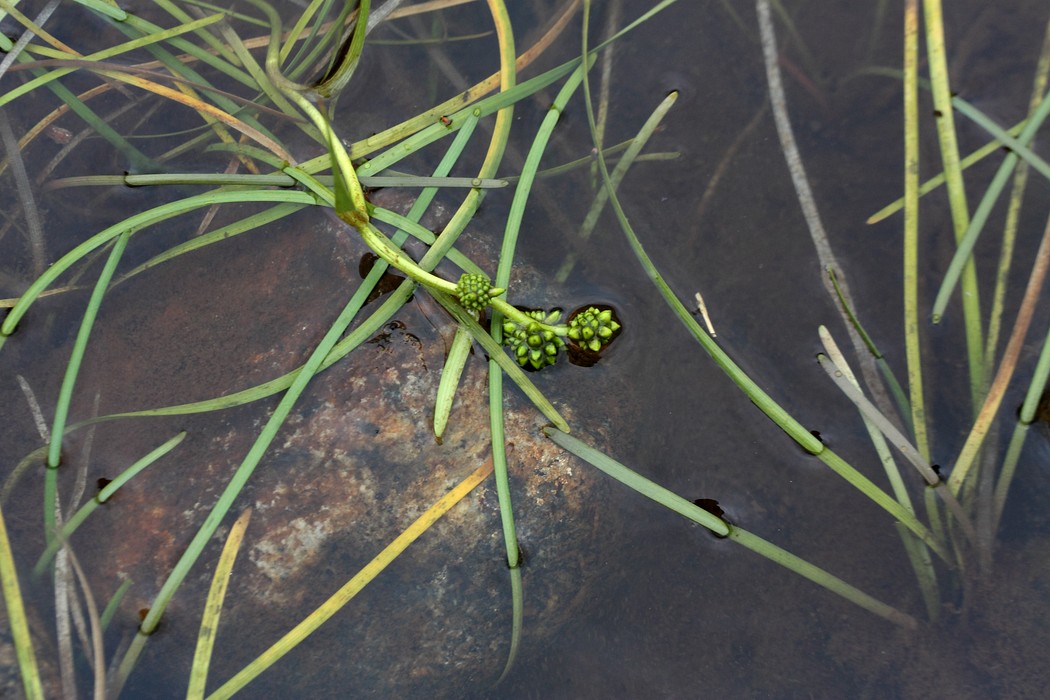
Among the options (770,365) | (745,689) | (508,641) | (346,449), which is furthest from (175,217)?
(745,689)

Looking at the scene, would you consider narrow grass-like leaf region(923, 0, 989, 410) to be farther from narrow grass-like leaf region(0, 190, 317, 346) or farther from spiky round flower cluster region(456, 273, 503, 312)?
narrow grass-like leaf region(0, 190, 317, 346)

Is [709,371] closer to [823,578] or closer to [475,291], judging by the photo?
[823,578]

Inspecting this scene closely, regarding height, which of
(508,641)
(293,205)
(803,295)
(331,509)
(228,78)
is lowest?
(508,641)

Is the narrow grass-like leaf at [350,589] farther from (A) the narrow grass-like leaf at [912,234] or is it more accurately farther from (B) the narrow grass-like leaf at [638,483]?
(A) the narrow grass-like leaf at [912,234]

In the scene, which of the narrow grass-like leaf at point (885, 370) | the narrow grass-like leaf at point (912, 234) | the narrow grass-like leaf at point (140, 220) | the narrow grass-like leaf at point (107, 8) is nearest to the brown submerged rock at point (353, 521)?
the narrow grass-like leaf at point (140, 220)

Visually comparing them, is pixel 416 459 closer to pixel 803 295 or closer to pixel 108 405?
pixel 108 405

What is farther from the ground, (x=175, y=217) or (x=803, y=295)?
(x=175, y=217)

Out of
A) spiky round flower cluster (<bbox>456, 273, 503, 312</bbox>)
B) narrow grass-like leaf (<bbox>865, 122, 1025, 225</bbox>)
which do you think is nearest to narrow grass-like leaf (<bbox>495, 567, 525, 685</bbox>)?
spiky round flower cluster (<bbox>456, 273, 503, 312</bbox>)
